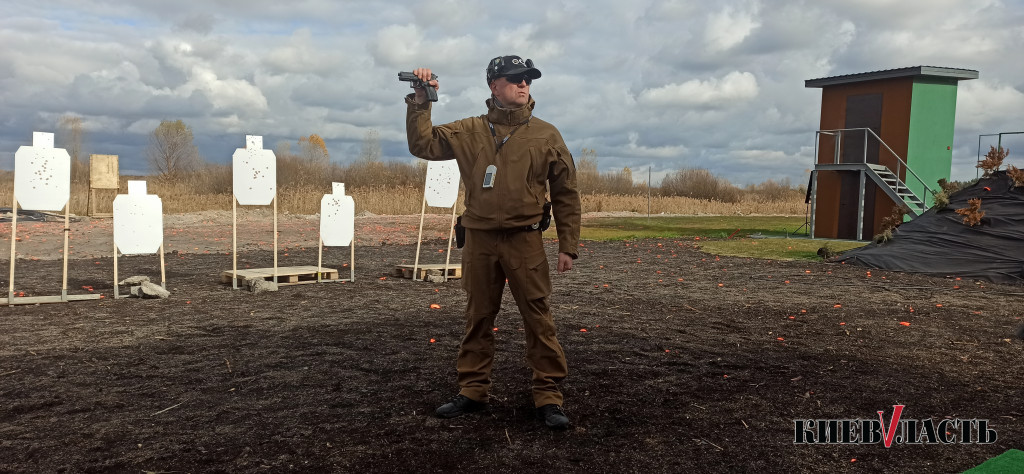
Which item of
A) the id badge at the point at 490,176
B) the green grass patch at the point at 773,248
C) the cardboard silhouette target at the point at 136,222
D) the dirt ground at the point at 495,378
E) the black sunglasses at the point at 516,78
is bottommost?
the dirt ground at the point at 495,378

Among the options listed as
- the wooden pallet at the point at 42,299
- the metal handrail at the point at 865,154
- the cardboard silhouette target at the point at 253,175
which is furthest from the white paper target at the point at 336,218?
the metal handrail at the point at 865,154

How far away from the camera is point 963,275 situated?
1275 cm

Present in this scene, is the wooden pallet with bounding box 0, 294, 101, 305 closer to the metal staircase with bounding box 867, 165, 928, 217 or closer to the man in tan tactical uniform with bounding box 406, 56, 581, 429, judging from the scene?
the man in tan tactical uniform with bounding box 406, 56, 581, 429

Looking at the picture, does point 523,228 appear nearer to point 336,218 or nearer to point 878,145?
point 336,218

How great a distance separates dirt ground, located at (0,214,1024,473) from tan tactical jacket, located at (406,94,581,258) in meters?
1.33

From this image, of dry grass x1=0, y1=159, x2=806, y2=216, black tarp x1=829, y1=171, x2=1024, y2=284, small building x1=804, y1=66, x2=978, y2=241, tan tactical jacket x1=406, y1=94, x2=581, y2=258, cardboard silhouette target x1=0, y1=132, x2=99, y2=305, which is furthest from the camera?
dry grass x1=0, y1=159, x2=806, y2=216

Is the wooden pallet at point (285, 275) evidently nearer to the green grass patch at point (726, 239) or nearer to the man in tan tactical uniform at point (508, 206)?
the man in tan tactical uniform at point (508, 206)

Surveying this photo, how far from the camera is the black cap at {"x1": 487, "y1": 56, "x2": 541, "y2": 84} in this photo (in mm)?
4379

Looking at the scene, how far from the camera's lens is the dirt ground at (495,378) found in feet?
13.2

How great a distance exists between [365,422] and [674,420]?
2.00 metres

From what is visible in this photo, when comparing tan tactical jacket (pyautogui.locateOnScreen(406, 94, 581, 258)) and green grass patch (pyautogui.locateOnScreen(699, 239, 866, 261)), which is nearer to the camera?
tan tactical jacket (pyautogui.locateOnScreen(406, 94, 581, 258))

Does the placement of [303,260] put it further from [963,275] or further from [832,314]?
[963,275]

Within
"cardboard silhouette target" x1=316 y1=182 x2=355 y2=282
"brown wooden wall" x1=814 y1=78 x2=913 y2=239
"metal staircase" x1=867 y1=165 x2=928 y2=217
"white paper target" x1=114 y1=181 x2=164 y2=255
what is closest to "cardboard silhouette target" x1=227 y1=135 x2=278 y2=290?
"cardboard silhouette target" x1=316 y1=182 x2=355 y2=282

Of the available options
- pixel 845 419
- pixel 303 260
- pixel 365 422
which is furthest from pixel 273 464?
pixel 303 260
